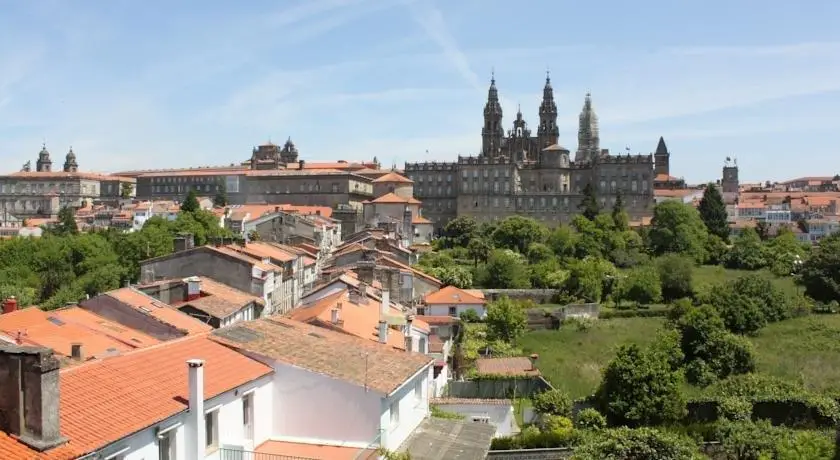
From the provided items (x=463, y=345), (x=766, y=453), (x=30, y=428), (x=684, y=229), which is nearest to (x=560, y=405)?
(x=766, y=453)

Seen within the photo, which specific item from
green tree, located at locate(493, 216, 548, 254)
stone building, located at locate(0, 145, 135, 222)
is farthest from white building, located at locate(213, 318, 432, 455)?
stone building, located at locate(0, 145, 135, 222)

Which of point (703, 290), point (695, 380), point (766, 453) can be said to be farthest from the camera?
point (703, 290)

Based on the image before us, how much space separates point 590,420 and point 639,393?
6.77 ft

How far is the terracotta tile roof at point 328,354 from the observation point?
Answer: 530 inches

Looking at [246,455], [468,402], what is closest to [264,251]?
[468,402]

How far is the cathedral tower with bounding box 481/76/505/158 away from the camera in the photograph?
4609 inches

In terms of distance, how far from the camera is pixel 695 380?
3462 centimetres

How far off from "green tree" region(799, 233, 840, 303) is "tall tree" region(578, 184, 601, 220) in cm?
Result: 3465

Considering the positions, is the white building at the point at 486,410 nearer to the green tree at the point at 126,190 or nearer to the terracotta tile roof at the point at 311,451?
the terracotta tile roof at the point at 311,451

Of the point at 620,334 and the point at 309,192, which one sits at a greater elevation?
the point at 309,192

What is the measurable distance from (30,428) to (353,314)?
1662cm

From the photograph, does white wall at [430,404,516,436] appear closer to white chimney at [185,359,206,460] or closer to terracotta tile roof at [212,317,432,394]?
terracotta tile roof at [212,317,432,394]

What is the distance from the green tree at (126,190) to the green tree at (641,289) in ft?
315

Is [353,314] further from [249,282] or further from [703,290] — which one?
[703,290]
